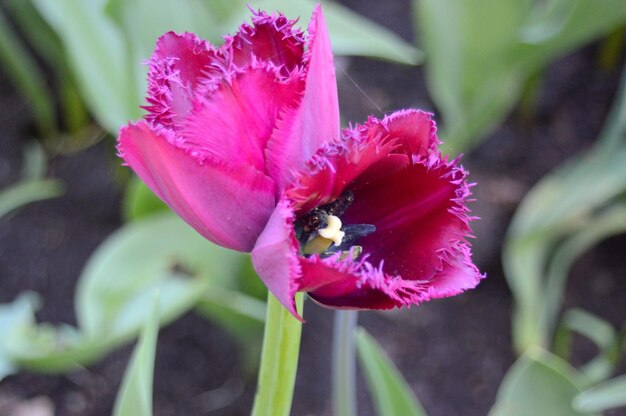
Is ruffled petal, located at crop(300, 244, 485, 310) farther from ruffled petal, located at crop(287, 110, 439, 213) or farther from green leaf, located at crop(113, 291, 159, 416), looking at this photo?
green leaf, located at crop(113, 291, 159, 416)

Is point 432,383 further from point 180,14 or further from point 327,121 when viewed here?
point 327,121

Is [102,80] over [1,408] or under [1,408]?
over

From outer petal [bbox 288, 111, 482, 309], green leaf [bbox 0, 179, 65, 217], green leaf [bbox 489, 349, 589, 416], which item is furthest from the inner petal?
green leaf [bbox 0, 179, 65, 217]

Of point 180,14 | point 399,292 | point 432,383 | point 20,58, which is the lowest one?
point 399,292

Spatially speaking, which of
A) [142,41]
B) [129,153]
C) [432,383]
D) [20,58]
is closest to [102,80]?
[142,41]

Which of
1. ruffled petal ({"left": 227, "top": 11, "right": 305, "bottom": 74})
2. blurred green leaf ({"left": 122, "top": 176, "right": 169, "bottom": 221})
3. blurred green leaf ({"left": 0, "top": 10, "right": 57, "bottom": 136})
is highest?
blurred green leaf ({"left": 0, "top": 10, "right": 57, "bottom": 136})

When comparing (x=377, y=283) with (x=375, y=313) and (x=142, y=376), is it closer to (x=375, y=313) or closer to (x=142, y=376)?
Answer: (x=142, y=376)

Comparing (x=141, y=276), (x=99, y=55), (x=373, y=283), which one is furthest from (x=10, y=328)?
(x=373, y=283)
